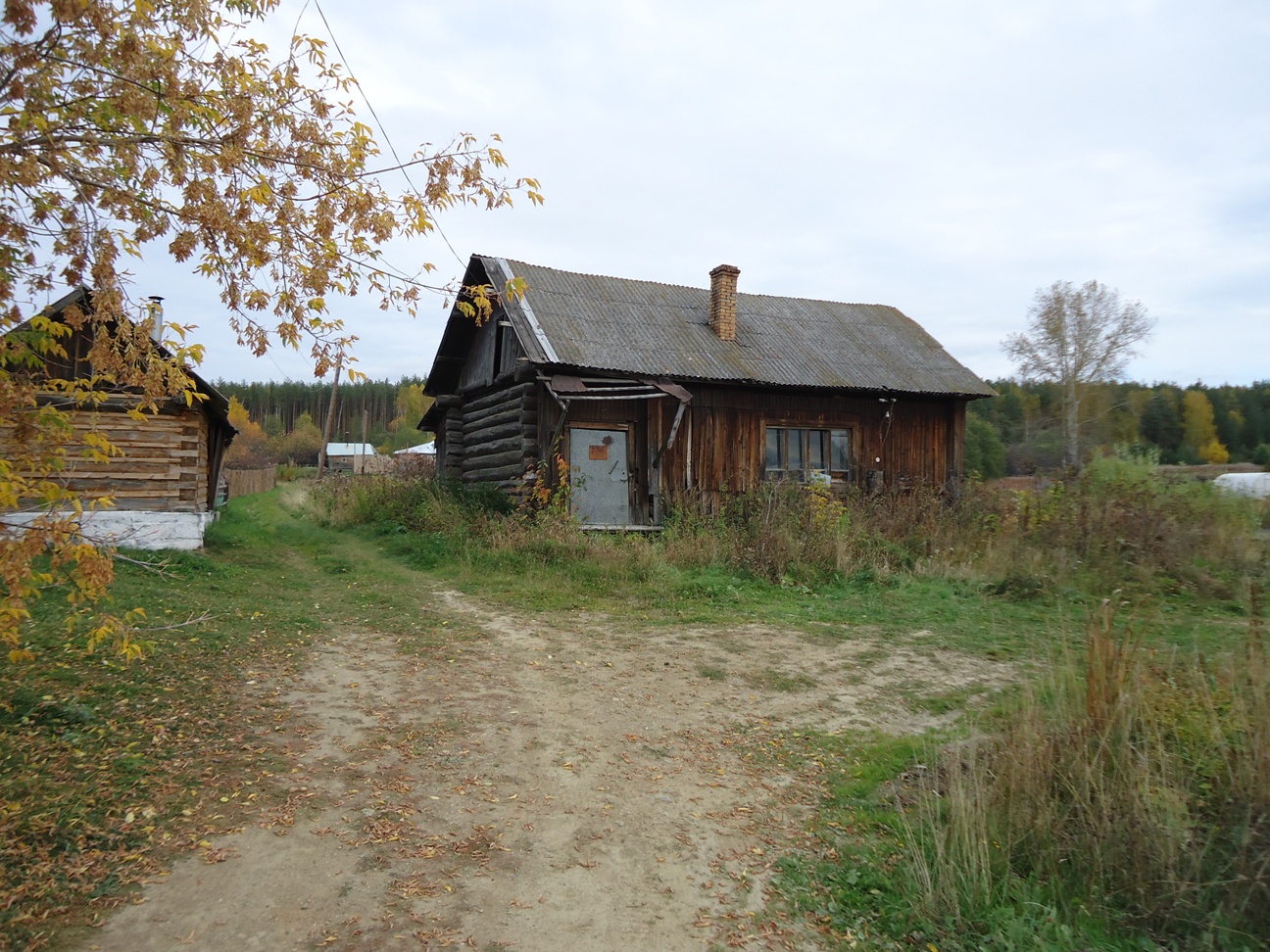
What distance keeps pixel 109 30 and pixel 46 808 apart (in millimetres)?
3684

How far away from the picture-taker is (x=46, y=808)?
12.7 ft

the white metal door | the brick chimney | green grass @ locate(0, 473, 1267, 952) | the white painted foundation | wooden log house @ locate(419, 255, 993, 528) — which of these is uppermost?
the brick chimney

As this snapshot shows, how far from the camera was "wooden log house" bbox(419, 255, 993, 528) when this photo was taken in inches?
604

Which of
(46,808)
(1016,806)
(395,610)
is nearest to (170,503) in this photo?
(395,610)

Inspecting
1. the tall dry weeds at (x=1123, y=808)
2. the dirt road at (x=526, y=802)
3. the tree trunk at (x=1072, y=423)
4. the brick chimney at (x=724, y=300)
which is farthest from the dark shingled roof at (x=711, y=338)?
the tree trunk at (x=1072, y=423)

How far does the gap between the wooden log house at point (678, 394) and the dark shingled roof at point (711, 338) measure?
4 centimetres

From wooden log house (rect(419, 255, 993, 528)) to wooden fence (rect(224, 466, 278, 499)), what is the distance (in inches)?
1097

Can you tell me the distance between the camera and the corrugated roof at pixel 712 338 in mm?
15609

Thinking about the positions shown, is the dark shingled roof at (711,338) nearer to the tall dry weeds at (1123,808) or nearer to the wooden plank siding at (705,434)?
the wooden plank siding at (705,434)

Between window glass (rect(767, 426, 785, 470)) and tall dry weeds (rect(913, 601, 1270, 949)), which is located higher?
window glass (rect(767, 426, 785, 470))

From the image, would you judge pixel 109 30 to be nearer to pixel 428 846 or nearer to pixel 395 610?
pixel 428 846

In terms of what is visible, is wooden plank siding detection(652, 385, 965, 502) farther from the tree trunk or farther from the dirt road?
the tree trunk

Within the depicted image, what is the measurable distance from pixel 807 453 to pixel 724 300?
3.80 metres

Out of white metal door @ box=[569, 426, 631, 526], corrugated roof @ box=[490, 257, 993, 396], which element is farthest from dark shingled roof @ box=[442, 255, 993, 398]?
white metal door @ box=[569, 426, 631, 526]
